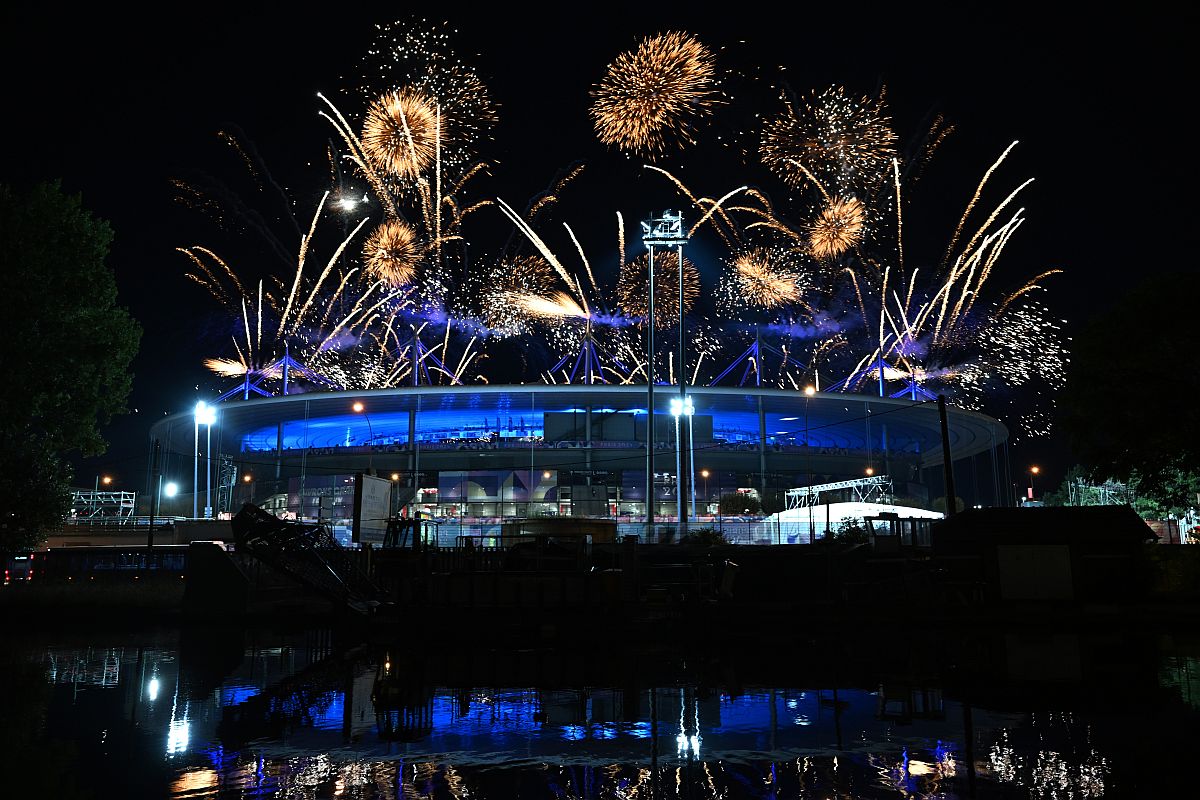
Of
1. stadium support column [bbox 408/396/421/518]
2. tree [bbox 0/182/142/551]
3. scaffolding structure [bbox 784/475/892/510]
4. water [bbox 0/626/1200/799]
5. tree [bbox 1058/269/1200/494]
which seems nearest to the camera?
water [bbox 0/626/1200/799]

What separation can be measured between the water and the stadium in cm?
3605

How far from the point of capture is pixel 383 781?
1132cm

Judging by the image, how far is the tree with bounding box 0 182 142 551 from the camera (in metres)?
33.7

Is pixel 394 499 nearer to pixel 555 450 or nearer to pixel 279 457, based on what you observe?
pixel 555 450

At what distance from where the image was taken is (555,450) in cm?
6450

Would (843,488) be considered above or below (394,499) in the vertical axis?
above

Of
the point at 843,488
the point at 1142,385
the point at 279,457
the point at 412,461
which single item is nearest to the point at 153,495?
the point at 279,457

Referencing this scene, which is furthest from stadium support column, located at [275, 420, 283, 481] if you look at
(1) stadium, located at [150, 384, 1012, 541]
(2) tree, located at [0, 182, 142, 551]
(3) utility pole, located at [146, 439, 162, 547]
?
(2) tree, located at [0, 182, 142, 551]

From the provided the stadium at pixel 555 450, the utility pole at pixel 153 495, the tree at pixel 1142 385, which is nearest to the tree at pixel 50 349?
the utility pole at pixel 153 495

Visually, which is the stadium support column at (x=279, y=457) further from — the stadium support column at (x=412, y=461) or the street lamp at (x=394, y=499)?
the street lamp at (x=394, y=499)

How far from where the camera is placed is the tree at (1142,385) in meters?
36.6

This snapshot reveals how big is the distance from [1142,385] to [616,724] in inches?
1251

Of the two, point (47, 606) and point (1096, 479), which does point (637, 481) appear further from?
point (47, 606)

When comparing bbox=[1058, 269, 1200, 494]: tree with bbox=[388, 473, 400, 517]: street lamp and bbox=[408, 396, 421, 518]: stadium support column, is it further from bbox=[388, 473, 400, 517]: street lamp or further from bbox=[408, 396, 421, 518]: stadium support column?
bbox=[408, 396, 421, 518]: stadium support column
